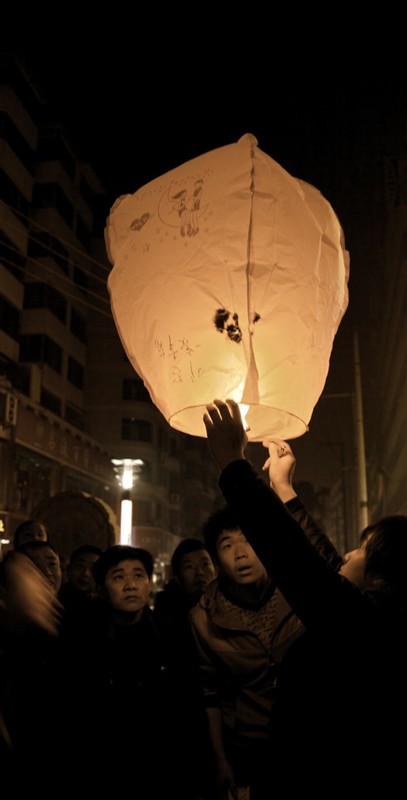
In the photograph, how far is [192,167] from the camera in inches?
110

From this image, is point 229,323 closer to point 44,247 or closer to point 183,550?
point 183,550

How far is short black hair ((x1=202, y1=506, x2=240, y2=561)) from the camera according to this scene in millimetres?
3592

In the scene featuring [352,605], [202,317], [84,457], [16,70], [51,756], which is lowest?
[51,756]

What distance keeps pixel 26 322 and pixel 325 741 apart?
32037 mm

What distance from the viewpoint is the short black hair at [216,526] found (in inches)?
141

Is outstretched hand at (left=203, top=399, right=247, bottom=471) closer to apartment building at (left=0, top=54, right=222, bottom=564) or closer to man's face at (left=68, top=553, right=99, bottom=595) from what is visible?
man's face at (left=68, top=553, right=99, bottom=595)

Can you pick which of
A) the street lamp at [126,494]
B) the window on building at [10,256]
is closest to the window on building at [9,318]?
the window on building at [10,256]

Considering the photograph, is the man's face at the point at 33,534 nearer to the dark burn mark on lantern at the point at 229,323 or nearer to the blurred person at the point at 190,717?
the blurred person at the point at 190,717

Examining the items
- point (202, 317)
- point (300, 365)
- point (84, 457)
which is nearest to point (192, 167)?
point (202, 317)

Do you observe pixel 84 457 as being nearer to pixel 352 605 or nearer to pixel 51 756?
pixel 51 756

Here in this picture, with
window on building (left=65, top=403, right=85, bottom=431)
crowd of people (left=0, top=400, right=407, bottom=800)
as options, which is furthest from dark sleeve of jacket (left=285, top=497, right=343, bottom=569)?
window on building (left=65, top=403, right=85, bottom=431)

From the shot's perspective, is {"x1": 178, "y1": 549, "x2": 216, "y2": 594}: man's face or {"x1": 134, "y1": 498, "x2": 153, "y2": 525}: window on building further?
{"x1": 134, "y1": 498, "x2": 153, "y2": 525}: window on building

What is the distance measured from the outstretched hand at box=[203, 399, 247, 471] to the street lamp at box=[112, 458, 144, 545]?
393 inches

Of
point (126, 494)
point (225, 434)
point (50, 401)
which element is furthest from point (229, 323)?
point (50, 401)
